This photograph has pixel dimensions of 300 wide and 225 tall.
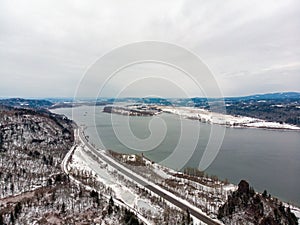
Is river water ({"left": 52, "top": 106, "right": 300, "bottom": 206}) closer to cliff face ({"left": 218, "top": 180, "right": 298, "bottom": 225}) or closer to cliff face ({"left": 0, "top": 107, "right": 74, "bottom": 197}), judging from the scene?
cliff face ({"left": 218, "top": 180, "right": 298, "bottom": 225})

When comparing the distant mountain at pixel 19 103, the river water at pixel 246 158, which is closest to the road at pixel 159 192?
the river water at pixel 246 158

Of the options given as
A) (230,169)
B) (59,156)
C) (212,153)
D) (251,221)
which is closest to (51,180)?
(59,156)

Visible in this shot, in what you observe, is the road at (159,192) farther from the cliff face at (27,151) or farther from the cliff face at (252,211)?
the cliff face at (27,151)

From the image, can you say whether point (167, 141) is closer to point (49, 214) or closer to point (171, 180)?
point (171, 180)

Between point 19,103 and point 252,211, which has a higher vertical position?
point 19,103

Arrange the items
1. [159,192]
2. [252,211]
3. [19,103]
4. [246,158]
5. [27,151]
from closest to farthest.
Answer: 1. [252,211]
2. [159,192]
3. [27,151]
4. [246,158]
5. [19,103]

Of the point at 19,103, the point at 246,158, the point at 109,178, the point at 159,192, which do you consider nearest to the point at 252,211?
the point at 159,192

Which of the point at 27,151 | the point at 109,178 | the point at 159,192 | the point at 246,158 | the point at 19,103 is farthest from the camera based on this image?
the point at 19,103

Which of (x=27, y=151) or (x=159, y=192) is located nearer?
(x=159, y=192)

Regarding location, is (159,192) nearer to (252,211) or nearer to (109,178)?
(109,178)
